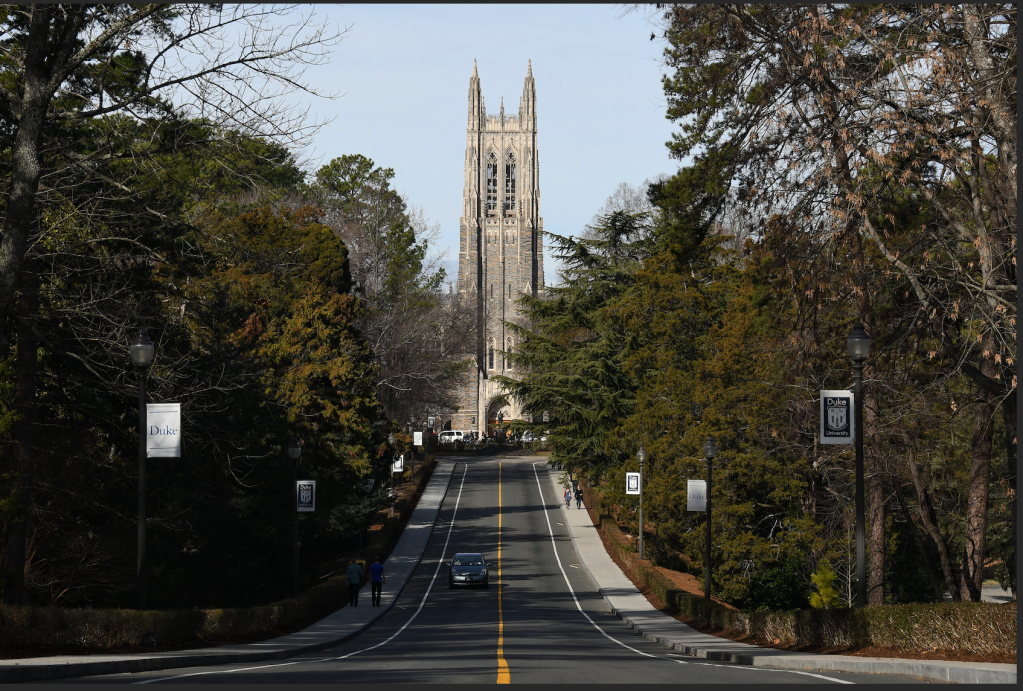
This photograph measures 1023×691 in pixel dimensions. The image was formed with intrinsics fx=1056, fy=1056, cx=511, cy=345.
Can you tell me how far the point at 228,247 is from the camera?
72.1ft

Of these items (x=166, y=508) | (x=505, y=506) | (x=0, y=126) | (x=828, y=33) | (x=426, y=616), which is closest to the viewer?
(x=828, y=33)

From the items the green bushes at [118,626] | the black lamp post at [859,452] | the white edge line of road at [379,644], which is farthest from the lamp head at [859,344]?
the green bushes at [118,626]

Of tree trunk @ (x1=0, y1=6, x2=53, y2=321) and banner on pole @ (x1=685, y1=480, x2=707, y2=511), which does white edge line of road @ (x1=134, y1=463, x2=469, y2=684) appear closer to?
tree trunk @ (x1=0, y1=6, x2=53, y2=321)

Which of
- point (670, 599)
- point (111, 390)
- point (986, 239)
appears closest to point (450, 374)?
point (670, 599)

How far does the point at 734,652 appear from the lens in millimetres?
18547

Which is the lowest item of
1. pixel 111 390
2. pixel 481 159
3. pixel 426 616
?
pixel 426 616

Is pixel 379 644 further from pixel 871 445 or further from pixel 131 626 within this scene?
pixel 871 445

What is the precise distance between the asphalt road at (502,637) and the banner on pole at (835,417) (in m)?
4.12

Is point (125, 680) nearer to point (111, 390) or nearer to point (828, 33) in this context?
point (111, 390)

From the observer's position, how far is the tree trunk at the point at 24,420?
18.0 metres

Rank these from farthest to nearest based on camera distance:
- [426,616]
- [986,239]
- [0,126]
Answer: [426,616], [0,126], [986,239]

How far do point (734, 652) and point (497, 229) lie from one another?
113 metres

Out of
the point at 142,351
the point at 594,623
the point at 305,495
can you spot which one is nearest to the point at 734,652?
the point at 594,623

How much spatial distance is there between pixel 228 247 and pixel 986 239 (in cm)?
1441
